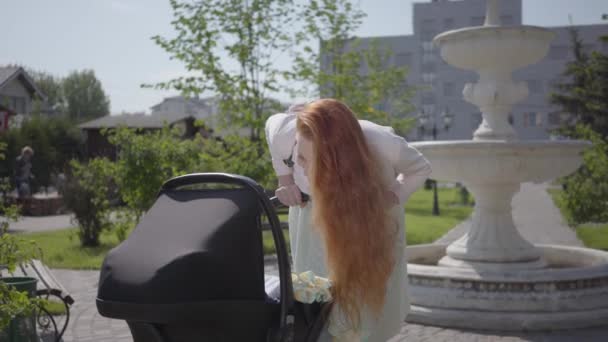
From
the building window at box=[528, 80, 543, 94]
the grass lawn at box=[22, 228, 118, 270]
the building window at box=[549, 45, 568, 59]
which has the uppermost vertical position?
the building window at box=[549, 45, 568, 59]

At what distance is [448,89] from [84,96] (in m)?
56.7

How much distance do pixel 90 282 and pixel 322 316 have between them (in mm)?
7329

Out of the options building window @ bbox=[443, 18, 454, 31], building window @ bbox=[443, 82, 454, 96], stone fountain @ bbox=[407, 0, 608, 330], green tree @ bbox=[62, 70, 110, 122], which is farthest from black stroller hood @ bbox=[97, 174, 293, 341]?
green tree @ bbox=[62, 70, 110, 122]

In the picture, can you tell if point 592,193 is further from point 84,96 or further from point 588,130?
point 84,96

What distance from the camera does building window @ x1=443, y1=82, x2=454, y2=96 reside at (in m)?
74.2

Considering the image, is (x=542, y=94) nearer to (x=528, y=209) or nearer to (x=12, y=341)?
(x=528, y=209)

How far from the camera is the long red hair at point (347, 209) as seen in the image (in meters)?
2.72

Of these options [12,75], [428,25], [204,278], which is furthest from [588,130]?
[428,25]

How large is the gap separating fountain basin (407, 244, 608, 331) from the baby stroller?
3.88 meters

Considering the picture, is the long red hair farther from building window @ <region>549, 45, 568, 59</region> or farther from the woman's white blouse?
building window @ <region>549, 45, 568, 59</region>

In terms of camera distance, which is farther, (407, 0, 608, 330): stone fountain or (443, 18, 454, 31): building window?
(443, 18, 454, 31): building window

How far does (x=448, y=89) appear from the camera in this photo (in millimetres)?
74625

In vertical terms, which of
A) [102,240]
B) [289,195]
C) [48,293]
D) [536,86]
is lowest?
[102,240]

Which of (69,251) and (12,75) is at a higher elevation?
(12,75)
